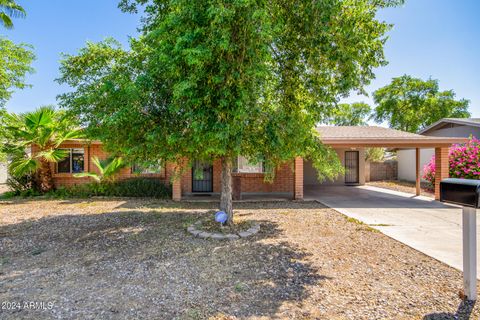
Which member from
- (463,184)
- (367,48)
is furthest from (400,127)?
(463,184)

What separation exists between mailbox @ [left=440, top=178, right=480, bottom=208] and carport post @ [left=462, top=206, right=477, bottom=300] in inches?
9.4

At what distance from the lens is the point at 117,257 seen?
473cm

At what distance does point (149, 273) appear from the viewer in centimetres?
405

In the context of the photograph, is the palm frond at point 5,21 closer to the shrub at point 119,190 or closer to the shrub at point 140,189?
the shrub at point 119,190

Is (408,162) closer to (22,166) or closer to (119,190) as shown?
(119,190)

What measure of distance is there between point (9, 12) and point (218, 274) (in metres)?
13.1

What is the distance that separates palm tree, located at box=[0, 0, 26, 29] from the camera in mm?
9797

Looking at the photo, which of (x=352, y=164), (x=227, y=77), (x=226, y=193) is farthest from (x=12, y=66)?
(x=352, y=164)

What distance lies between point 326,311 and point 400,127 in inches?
1433

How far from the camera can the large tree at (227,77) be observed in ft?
14.3

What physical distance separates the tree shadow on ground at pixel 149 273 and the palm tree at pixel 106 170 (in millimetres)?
5042

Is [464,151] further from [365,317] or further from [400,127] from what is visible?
[400,127]

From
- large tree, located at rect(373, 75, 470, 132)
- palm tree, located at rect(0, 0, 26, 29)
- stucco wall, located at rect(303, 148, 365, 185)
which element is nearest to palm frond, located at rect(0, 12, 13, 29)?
palm tree, located at rect(0, 0, 26, 29)

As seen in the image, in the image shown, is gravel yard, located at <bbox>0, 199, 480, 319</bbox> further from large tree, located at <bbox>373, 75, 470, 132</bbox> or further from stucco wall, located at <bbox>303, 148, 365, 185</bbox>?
large tree, located at <bbox>373, 75, 470, 132</bbox>
